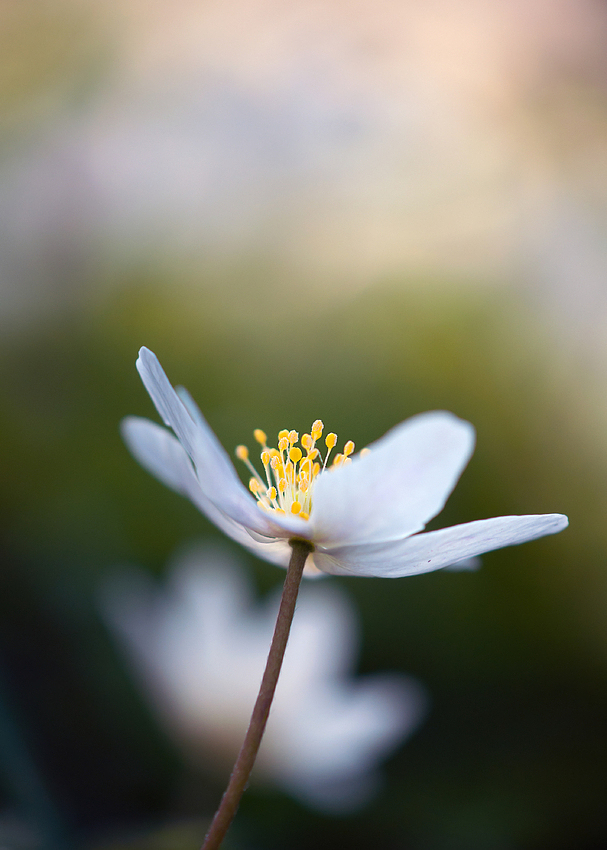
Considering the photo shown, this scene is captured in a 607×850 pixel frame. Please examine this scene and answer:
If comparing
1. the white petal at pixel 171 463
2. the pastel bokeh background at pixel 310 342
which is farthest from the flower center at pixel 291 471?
the pastel bokeh background at pixel 310 342

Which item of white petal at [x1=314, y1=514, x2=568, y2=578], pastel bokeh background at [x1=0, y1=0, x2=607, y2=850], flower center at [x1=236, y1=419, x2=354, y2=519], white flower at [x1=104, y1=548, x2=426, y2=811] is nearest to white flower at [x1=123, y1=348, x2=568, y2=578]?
white petal at [x1=314, y1=514, x2=568, y2=578]

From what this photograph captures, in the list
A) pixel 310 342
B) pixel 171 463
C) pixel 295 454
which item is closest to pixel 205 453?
pixel 171 463

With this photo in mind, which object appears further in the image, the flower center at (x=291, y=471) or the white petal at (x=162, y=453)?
the flower center at (x=291, y=471)

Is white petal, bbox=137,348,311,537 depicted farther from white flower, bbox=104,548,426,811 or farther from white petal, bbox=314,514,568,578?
white flower, bbox=104,548,426,811

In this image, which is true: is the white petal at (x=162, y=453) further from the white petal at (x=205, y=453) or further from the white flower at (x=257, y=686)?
the white flower at (x=257, y=686)

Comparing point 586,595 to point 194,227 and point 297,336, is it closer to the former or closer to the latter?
point 297,336

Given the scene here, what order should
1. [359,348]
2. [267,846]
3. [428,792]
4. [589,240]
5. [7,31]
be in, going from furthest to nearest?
1. [589,240]
2. [359,348]
3. [7,31]
4. [428,792]
5. [267,846]

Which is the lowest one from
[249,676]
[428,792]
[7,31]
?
[428,792]

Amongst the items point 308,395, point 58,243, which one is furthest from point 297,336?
point 58,243
